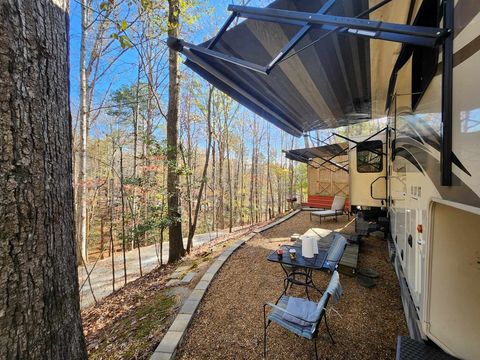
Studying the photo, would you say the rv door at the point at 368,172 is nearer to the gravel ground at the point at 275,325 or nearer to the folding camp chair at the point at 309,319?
the gravel ground at the point at 275,325

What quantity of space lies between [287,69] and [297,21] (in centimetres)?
103

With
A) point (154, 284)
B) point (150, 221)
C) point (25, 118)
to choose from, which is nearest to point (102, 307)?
point (154, 284)

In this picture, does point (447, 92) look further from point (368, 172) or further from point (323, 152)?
point (323, 152)

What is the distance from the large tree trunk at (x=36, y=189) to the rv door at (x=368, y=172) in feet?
20.5

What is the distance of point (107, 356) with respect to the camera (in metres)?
2.71

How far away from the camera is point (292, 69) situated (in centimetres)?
278

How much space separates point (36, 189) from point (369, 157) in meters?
7.20

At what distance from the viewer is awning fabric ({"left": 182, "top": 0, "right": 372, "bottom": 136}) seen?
2.10m

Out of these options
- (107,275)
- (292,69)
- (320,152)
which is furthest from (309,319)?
(107,275)

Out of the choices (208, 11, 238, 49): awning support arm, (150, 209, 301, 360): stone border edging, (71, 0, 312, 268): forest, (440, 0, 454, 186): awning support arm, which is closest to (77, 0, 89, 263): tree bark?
(71, 0, 312, 268): forest

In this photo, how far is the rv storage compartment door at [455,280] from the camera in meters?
1.76

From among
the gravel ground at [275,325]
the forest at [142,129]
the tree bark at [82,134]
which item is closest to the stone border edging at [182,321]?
the gravel ground at [275,325]

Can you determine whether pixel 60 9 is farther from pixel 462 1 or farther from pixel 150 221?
pixel 150 221

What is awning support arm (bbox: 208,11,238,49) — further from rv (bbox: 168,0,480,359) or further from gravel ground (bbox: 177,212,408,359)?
gravel ground (bbox: 177,212,408,359)
